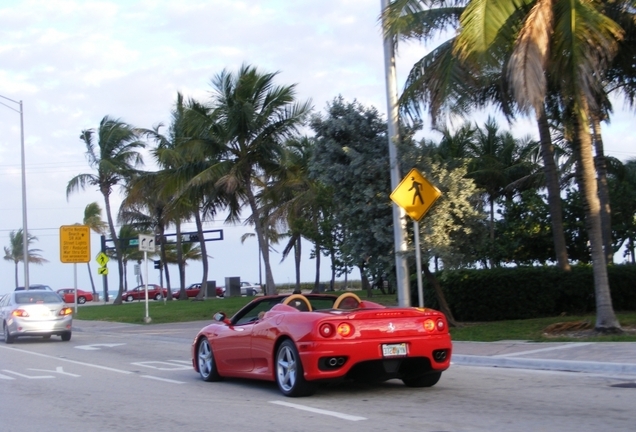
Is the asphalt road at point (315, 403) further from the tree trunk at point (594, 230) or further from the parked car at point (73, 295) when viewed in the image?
the parked car at point (73, 295)

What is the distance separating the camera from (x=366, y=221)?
18.3 meters

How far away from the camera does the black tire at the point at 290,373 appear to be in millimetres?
9328

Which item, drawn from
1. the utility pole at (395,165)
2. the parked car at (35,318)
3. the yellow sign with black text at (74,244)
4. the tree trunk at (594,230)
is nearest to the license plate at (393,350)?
the utility pole at (395,165)

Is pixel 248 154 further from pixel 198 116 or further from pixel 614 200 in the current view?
pixel 614 200

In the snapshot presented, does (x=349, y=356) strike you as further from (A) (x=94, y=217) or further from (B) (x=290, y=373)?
(A) (x=94, y=217)

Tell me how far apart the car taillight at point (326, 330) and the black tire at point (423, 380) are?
1.68m

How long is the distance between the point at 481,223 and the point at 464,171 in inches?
49.3

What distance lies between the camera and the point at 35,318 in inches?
834

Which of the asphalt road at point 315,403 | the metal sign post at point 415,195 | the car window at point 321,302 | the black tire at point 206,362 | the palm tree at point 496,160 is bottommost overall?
the asphalt road at point 315,403

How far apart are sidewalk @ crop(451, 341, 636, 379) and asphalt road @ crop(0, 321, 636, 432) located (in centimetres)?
33

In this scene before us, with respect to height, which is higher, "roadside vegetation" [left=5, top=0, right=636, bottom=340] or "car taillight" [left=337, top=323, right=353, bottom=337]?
"roadside vegetation" [left=5, top=0, right=636, bottom=340]

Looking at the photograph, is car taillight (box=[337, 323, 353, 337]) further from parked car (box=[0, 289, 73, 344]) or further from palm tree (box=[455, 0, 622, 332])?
parked car (box=[0, 289, 73, 344])

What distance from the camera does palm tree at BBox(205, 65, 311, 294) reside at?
31.0 m

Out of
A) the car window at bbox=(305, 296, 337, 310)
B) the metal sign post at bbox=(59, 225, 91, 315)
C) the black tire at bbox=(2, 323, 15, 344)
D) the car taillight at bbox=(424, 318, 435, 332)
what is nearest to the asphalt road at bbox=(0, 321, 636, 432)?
the car taillight at bbox=(424, 318, 435, 332)
